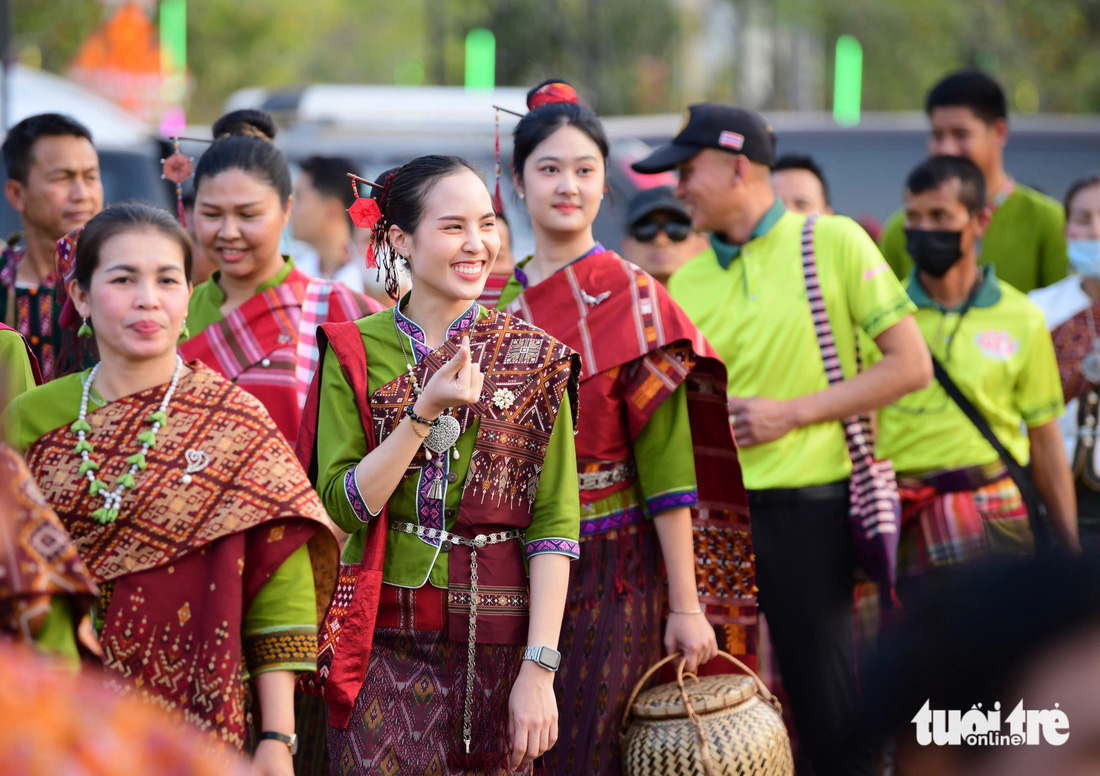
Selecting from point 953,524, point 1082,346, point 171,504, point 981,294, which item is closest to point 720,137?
point 981,294

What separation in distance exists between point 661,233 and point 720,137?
5.26 ft

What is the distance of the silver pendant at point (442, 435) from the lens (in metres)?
2.76

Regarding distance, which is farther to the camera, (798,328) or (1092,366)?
(1092,366)

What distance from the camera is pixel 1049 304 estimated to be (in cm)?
510

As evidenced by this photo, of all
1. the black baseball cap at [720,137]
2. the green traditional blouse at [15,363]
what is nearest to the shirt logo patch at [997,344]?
the black baseball cap at [720,137]

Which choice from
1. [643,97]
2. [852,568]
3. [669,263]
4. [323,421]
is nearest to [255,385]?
[323,421]

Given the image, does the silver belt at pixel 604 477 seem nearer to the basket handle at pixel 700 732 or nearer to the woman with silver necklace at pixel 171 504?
the basket handle at pixel 700 732

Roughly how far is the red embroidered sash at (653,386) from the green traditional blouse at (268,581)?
0.85m

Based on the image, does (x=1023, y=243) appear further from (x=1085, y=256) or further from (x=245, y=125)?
(x=245, y=125)

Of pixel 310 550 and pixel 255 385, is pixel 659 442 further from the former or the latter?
pixel 255 385

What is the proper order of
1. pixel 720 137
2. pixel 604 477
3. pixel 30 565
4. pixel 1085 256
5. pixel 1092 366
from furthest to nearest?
1. pixel 1085 256
2. pixel 1092 366
3. pixel 720 137
4. pixel 604 477
5. pixel 30 565

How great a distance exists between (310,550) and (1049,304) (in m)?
3.35

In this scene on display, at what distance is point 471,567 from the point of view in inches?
110

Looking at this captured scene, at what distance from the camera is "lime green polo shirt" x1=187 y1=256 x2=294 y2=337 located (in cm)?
390
